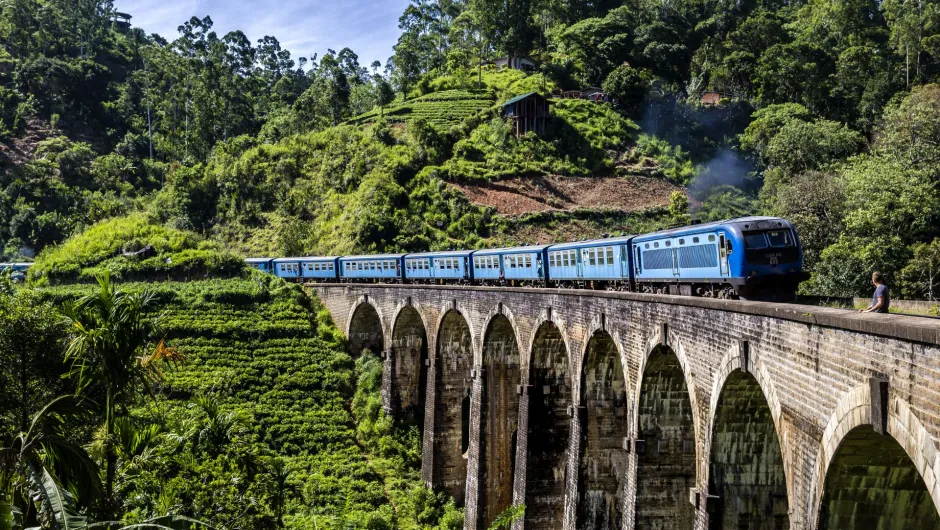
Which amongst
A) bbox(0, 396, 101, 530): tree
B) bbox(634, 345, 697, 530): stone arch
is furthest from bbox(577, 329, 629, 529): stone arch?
bbox(0, 396, 101, 530): tree

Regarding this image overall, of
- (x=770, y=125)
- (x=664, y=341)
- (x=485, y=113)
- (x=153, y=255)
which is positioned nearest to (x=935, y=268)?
(x=664, y=341)

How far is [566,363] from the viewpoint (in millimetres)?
22875

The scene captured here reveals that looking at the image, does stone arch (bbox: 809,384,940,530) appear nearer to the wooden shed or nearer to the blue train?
the blue train

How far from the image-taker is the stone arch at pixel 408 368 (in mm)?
35406

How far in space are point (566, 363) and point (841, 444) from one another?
13.9 meters

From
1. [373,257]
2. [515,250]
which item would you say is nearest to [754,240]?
[515,250]

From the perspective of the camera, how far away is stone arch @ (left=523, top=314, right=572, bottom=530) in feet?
73.5

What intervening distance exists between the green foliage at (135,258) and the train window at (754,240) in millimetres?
37713

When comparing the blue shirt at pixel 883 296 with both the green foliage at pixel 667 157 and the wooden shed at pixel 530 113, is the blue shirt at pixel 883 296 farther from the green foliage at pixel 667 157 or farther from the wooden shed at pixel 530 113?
the wooden shed at pixel 530 113

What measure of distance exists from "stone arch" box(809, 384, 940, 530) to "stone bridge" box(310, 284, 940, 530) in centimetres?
2

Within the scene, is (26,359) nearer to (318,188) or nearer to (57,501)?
(57,501)

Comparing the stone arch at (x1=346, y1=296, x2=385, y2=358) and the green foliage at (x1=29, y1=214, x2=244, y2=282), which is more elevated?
the green foliage at (x1=29, y1=214, x2=244, y2=282)

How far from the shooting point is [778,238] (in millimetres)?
15617

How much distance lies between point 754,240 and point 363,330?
28296mm
